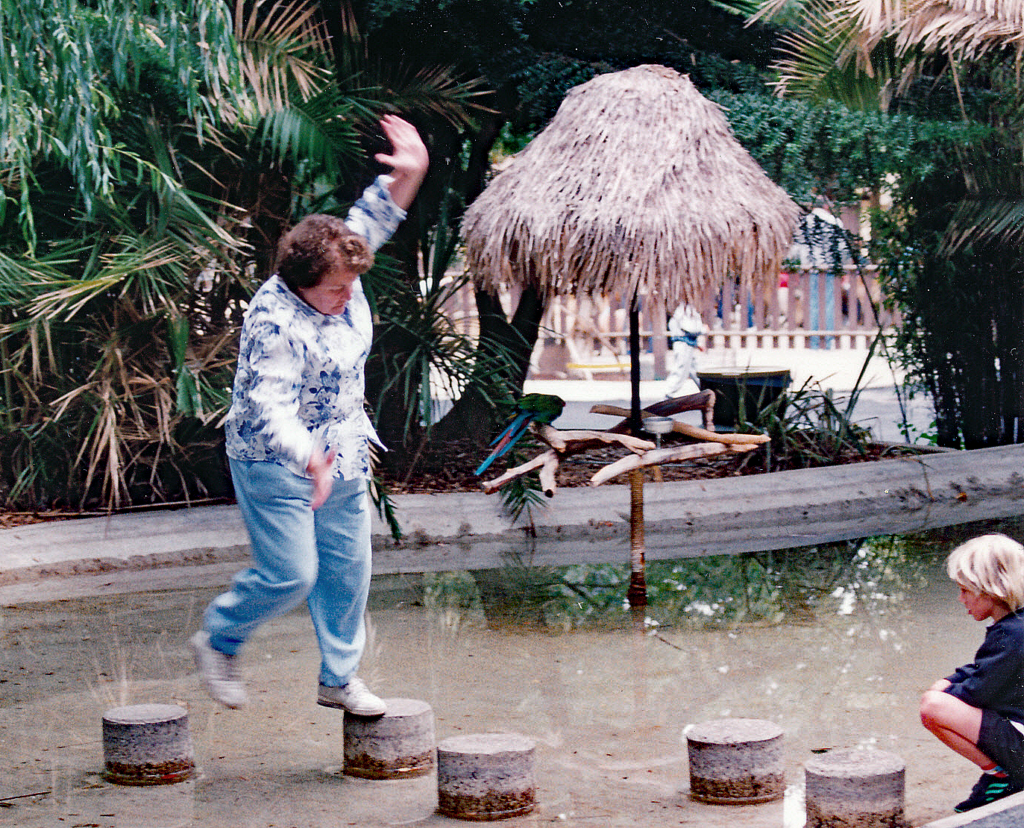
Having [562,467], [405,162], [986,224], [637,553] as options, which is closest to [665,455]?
[637,553]

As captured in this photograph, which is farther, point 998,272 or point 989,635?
point 998,272

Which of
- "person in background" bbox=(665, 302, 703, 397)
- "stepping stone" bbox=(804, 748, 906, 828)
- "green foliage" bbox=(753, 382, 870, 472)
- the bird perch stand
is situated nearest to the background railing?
"person in background" bbox=(665, 302, 703, 397)

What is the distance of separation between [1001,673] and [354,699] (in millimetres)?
1844

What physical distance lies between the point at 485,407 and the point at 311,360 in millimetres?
6385

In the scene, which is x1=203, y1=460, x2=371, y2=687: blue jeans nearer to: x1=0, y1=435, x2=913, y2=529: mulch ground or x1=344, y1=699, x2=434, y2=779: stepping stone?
x1=344, y1=699, x2=434, y2=779: stepping stone

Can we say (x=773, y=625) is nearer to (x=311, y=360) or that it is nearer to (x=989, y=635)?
(x=989, y=635)

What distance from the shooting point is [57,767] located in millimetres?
4285

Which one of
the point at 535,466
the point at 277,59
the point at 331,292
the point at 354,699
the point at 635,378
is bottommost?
the point at 354,699

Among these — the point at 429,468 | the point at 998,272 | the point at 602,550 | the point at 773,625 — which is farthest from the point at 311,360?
the point at 998,272

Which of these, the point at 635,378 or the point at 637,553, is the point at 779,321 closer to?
the point at 635,378

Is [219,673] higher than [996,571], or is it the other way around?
[996,571]

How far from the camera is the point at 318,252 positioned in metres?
3.81

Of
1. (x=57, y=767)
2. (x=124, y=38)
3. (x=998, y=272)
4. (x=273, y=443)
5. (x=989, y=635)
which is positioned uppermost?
(x=124, y=38)

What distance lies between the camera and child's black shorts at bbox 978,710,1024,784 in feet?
11.4
